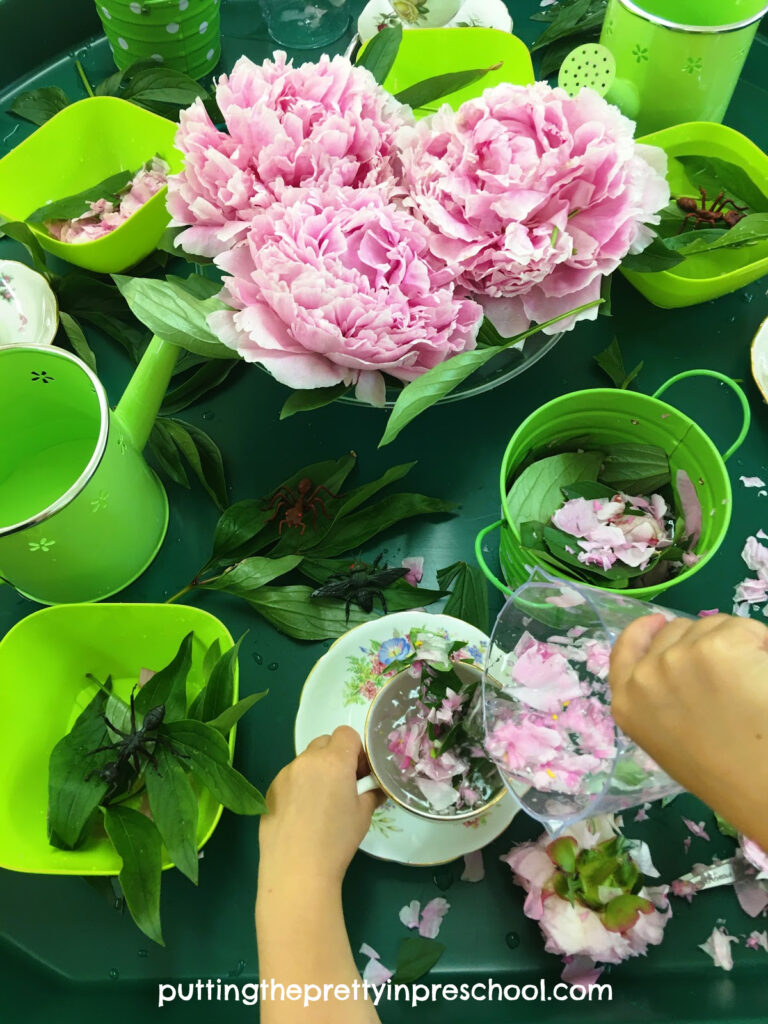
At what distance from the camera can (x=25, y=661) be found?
48cm

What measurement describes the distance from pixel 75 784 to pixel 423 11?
668 millimetres

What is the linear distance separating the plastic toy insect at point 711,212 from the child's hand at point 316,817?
464 millimetres

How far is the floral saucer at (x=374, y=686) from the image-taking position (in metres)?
0.48

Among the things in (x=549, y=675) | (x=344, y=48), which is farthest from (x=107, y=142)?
(x=549, y=675)

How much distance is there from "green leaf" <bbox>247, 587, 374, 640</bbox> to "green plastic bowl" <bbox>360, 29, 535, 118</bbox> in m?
0.39

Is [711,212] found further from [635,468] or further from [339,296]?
[339,296]

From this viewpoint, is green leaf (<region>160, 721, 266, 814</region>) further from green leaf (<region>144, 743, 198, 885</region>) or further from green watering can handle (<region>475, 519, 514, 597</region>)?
green watering can handle (<region>475, 519, 514, 597</region>)

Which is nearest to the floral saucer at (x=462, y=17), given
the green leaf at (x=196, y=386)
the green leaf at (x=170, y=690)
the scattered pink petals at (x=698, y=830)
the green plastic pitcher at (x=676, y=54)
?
the green plastic pitcher at (x=676, y=54)

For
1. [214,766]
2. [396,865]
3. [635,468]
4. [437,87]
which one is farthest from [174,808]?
[437,87]

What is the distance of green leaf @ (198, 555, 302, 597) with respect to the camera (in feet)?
1.74

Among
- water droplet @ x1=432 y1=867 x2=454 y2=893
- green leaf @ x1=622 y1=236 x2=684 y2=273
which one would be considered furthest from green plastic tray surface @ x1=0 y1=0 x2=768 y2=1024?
green leaf @ x1=622 y1=236 x2=684 y2=273

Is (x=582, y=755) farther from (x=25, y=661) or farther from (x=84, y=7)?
(x=84, y=7)

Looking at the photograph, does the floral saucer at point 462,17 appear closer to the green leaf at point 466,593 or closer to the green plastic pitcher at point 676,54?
the green plastic pitcher at point 676,54

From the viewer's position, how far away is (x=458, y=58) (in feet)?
2.09
